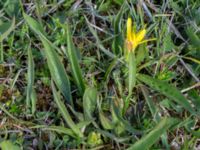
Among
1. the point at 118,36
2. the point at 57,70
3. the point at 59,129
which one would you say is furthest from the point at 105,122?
the point at 118,36

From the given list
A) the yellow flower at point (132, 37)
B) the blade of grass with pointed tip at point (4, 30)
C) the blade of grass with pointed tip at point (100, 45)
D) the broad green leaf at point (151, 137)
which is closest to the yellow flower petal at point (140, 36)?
the yellow flower at point (132, 37)

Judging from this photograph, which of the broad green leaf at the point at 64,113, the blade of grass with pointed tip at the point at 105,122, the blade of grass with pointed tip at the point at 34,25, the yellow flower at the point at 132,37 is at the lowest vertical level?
the blade of grass with pointed tip at the point at 105,122

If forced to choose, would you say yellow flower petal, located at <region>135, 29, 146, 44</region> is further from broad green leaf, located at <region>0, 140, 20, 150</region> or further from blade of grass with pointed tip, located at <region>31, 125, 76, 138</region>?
broad green leaf, located at <region>0, 140, 20, 150</region>

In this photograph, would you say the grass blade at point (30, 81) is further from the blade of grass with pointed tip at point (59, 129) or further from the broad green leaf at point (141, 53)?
the broad green leaf at point (141, 53)

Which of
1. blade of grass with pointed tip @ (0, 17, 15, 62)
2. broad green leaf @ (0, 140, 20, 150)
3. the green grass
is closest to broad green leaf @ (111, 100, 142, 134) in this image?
the green grass

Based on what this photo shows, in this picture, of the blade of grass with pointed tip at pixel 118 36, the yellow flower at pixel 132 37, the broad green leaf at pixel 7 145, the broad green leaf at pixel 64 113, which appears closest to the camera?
the broad green leaf at pixel 7 145

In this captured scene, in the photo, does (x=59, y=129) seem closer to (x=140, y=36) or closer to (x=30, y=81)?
(x=30, y=81)

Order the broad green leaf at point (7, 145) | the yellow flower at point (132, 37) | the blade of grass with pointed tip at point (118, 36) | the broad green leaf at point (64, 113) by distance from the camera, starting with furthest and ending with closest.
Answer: the blade of grass with pointed tip at point (118, 36)
the yellow flower at point (132, 37)
the broad green leaf at point (64, 113)
the broad green leaf at point (7, 145)

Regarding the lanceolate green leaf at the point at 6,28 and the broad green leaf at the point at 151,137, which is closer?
the broad green leaf at the point at 151,137

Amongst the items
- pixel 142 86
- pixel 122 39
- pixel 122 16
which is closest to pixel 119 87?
pixel 142 86
